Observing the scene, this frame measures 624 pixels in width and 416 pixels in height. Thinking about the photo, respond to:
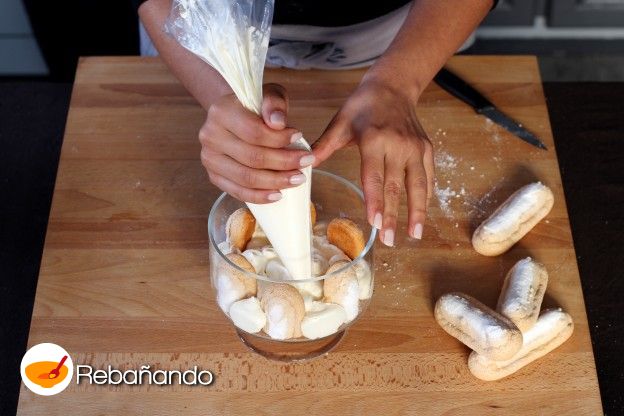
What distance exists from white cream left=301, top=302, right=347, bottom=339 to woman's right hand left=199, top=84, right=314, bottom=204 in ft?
0.42

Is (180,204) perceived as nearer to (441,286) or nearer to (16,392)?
(441,286)

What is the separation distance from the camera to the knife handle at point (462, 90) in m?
1.24

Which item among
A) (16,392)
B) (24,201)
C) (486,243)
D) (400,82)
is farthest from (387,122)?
(24,201)

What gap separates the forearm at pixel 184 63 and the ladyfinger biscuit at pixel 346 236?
0.23 metres

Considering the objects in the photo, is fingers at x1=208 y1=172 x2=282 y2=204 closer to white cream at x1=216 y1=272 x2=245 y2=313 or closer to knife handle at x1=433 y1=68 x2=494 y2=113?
white cream at x1=216 y1=272 x2=245 y2=313

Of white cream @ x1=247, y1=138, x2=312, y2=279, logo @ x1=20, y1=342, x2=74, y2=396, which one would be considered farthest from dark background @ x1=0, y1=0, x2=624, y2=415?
white cream @ x1=247, y1=138, x2=312, y2=279

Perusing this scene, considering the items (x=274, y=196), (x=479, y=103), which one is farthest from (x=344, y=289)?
(x=479, y=103)

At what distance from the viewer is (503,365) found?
92cm

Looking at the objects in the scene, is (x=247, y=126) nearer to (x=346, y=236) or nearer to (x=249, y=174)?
(x=249, y=174)

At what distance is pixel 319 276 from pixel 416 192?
16 centimetres

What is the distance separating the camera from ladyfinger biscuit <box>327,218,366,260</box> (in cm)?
91

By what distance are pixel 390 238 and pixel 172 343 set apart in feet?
0.99

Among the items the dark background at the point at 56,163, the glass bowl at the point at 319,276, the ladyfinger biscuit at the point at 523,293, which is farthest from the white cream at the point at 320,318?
the dark background at the point at 56,163

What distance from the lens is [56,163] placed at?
1719 millimetres
